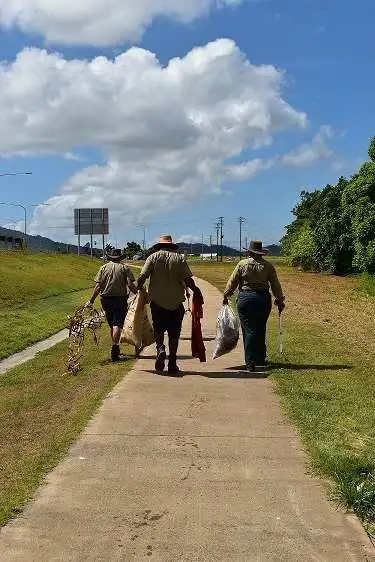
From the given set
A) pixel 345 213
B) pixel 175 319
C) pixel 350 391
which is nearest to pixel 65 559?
pixel 350 391

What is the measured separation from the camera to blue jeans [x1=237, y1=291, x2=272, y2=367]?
31.0ft

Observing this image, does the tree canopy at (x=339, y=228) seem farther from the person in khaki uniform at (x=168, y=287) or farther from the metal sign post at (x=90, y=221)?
the person in khaki uniform at (x=168, y=287)

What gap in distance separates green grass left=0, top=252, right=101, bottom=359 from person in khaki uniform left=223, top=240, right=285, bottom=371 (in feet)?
23.5

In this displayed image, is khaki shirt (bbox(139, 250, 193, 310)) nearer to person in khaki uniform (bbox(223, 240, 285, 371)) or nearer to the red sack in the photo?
the red sack

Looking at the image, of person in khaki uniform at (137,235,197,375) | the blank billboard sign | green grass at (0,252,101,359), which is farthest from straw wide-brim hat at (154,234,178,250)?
the blank billboard sign

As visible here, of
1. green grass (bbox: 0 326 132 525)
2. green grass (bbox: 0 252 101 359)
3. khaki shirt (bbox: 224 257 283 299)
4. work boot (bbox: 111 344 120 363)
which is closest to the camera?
green grass (bbox: 0 326 132 525)

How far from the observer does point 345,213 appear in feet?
152

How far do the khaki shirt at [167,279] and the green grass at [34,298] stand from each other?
6894 mm

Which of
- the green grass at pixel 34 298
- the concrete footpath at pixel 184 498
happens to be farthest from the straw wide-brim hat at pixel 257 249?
the green grass at pixel 34 298

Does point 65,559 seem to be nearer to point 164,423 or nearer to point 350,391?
point 164,423

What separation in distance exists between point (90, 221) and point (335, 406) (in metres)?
71.8

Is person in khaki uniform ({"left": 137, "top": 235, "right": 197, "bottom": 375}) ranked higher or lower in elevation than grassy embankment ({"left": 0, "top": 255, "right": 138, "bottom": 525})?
higher

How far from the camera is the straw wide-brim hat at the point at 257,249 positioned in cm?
970

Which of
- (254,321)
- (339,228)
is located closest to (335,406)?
(254,321)
